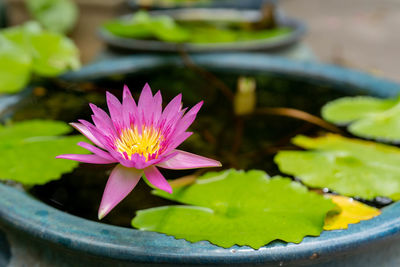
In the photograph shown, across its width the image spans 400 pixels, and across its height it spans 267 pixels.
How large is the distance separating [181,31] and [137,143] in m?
0.66

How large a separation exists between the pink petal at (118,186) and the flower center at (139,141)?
0.02m

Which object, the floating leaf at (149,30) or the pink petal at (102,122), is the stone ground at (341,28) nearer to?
the floating leaf at (149,30)

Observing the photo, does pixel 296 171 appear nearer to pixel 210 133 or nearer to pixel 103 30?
pixel 210 133

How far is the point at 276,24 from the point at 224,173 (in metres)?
0.96

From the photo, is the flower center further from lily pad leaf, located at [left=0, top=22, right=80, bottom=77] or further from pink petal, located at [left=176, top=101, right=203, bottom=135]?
lily pad leaf, located at [left=0, top=22, right=80, bottom=77]

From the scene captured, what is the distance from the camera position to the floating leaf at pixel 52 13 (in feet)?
9.66

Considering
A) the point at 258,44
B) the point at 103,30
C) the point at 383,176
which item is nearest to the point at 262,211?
the point at 383,176

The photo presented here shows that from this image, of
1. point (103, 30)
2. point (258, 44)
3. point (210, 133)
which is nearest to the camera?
point (210, 133)

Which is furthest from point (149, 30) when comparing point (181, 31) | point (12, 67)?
point (12, 67)

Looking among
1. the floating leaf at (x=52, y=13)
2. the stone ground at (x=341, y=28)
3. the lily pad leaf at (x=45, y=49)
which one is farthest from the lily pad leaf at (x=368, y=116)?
the floating leaf at (x=52, y=13)

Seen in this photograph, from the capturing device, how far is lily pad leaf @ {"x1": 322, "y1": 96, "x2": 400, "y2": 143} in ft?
2.17

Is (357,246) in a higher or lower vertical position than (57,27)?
higher

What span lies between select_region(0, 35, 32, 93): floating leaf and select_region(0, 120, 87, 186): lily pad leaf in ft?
0.46

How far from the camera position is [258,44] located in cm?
104
